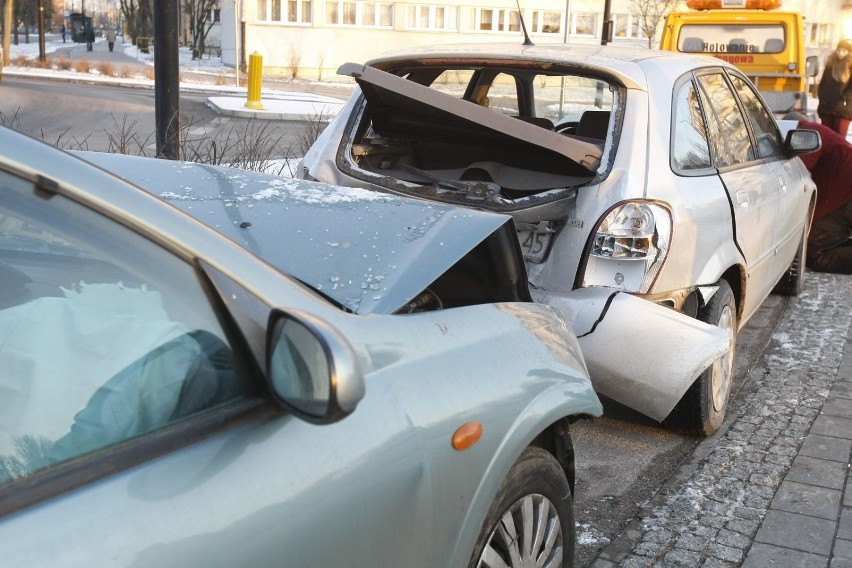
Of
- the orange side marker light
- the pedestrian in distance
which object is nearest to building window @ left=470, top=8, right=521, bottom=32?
the pedestrian in distance

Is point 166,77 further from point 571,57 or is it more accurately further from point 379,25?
point 379,25

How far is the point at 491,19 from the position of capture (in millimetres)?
47312

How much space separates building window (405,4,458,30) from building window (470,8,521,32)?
0.90 meters

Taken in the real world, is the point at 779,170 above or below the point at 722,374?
above

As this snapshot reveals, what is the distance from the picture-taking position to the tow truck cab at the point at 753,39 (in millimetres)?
15734

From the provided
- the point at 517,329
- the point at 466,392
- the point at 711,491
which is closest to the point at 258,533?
the point at 466,392

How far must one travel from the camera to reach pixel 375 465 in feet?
6.66

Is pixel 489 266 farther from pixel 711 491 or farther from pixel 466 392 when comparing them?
pixel 711 491

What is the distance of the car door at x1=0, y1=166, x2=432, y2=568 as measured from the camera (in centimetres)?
161

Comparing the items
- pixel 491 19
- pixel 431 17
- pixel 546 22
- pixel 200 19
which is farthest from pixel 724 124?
pixel 200 19

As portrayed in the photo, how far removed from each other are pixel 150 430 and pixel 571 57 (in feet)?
11.4

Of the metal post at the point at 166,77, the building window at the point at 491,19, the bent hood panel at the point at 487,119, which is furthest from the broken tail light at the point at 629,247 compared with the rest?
the building window at the point at 491,19

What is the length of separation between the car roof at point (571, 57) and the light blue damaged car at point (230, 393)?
244cm

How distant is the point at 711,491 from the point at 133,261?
315 centimetres
